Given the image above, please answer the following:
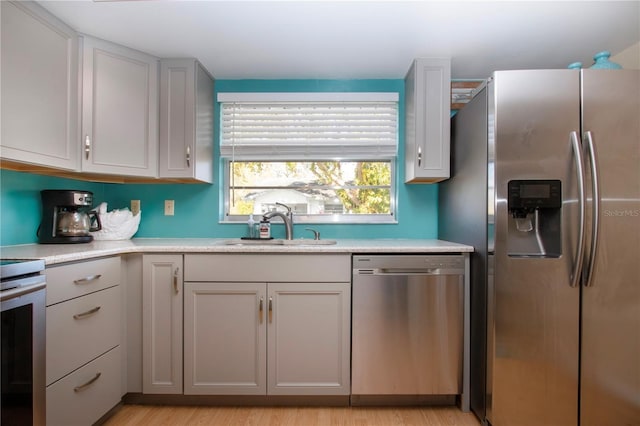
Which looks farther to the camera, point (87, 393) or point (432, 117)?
point (432, 117)

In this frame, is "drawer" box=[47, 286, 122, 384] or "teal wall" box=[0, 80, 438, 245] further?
"teal wall" box=[0, 80, 438, 245]

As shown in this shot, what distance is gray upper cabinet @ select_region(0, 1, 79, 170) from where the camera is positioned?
1439 millimetres

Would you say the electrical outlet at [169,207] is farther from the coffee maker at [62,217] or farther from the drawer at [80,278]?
the drawer at [80,278]

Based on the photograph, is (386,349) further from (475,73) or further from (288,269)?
(475,73)

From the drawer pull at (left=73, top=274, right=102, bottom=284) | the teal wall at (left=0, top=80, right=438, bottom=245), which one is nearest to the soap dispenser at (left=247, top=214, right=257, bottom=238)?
the teal wall at (left=0, top=80, right=438, bottom=245)

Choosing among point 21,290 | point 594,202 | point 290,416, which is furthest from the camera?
point 290,416

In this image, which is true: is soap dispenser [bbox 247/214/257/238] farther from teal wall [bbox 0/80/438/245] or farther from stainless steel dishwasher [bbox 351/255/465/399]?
stainless steel dishwasher [bbox 351/255/465/399]

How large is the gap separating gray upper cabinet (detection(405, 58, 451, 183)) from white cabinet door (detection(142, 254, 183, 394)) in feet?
5.52

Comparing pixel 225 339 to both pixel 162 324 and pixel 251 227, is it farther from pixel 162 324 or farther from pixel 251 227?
pixel 251 227

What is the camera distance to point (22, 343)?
3.97 feet

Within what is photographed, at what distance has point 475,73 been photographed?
2.32 meters

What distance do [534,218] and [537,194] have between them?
166 mm

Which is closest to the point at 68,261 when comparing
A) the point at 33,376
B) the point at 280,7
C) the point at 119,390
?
the point at 33,376

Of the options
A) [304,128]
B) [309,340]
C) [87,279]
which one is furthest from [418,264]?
[87,279]
